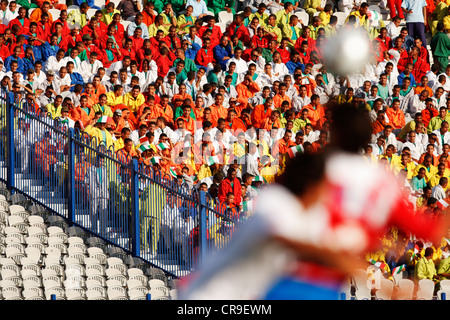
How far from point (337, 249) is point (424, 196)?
36.4 ft

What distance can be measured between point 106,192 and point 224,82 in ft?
15.3

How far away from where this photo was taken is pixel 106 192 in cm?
1073

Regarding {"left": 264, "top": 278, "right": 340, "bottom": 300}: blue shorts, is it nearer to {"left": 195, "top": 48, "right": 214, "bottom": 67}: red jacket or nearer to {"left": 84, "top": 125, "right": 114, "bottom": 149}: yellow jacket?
{"left": 84, "top": 125, "right": 114, "bottom": 149}: yellow jacket

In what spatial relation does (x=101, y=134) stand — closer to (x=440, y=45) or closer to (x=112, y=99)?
(x=112, y=99)

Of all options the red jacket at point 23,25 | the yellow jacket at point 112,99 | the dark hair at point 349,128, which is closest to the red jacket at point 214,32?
the yellow jacket at point 112,99

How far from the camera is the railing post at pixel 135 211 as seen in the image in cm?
1058

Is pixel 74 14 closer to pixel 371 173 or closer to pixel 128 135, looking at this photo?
pixel 128 135

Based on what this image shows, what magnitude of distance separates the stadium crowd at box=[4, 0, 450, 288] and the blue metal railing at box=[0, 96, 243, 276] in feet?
1.51

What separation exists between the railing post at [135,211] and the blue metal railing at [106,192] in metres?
0.01

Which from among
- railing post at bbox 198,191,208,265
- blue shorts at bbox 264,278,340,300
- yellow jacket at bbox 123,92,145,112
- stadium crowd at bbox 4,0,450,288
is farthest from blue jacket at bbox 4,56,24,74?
blue shorts at bbox 264,278,340,300

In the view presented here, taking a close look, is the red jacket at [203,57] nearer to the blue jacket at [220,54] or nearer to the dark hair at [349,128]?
the blue jacket at [220,54]

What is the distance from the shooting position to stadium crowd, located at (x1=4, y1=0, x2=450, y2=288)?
12.9 m

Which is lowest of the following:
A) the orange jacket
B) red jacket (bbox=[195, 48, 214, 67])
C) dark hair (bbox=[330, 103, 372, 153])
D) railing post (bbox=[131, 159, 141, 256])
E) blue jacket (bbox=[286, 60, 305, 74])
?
dark hair (bbox=[330, 103, 372, 153])

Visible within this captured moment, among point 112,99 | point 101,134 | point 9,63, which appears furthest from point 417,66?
point 9,63
